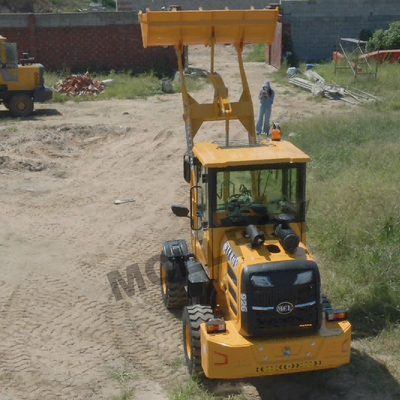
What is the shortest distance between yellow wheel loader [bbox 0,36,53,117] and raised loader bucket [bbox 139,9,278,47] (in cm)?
1221

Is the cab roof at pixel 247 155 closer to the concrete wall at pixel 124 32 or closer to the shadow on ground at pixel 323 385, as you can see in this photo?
the shadow on ground at pixel 323 385

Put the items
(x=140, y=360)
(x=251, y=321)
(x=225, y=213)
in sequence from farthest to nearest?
(x=140, y=360), (x=225, y=213), (x=251, y=321)

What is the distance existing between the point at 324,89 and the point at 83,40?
11711 millimetres

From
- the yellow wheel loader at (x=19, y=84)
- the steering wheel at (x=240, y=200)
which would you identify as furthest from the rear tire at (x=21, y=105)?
the steering wheel at (x=240, y=200)

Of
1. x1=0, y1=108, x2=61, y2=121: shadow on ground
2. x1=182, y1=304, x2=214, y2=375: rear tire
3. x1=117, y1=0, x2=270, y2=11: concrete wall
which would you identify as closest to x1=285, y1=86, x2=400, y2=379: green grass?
x1=182, y1=304, x2=214, y2=375: rear tire

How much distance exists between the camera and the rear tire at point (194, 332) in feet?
19.5

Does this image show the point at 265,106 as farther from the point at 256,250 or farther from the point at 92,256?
the point at 256,250

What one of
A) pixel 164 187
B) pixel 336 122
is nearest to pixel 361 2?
pixel 336 122

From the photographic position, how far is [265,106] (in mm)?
15500

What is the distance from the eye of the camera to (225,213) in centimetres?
620

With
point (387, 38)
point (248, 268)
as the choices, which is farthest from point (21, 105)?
point (387, 38)

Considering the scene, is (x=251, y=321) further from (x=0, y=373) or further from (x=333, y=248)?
(x=333, y=248)

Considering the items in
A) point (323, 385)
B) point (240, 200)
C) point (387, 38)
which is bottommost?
point (323, 385)

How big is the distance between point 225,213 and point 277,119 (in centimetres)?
1232
